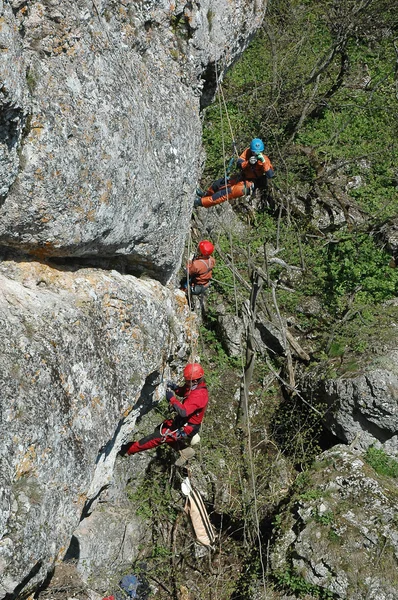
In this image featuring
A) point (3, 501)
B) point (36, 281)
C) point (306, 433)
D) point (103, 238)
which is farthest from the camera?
point (306, 433)

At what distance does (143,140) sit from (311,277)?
725 cm

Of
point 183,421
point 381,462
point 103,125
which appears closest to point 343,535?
point 381,462

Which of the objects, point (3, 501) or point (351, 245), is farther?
point (351, 245)

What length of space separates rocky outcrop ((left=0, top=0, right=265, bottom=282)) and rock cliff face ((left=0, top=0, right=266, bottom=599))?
13mm

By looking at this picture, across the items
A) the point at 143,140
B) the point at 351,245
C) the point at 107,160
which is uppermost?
the point at 351,245

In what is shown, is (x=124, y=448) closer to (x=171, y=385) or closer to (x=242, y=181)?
(x=171, y=385)

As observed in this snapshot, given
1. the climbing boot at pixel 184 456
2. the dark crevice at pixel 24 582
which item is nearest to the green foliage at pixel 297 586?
the climbing boot at pixel 184 456

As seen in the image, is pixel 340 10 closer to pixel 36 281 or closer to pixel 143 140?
pixel 143 140

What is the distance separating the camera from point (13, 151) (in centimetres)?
381

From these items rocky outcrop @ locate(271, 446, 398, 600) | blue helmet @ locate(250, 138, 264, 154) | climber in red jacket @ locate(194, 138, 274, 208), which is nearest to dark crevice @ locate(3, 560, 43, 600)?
rocky outcrop @ locate(271, 446, 398, 600)

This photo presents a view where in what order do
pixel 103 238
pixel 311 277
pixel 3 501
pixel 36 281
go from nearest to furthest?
1. pixel 3 501
2. pixel 36 281
3. pixel 103 238
4. pixel 311 277

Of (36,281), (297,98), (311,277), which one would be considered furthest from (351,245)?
(36,281)

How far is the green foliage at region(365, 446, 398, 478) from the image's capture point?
30.6 feet

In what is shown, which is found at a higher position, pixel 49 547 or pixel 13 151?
pixel 13 151
